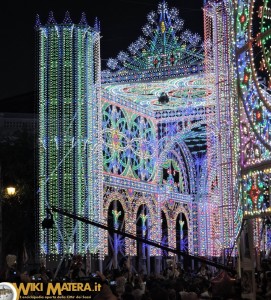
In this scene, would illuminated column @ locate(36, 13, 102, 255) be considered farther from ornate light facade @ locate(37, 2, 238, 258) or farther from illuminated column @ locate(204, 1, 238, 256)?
illuminated column @ locate(204, 1, 238, 256)

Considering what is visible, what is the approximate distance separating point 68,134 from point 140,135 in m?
10.5

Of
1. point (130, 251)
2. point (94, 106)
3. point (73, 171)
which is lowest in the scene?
point (130, 251)

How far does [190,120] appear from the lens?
46.5m

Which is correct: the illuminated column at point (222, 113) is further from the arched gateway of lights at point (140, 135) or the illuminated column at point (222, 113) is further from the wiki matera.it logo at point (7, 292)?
the wiki matera.it logo at point (7, 292)

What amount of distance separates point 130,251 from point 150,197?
14.1ft

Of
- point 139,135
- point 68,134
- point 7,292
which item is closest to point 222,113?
point 68,134

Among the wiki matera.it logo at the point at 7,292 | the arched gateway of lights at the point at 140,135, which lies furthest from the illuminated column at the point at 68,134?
the wiki matera.it logo at the point at 7,292

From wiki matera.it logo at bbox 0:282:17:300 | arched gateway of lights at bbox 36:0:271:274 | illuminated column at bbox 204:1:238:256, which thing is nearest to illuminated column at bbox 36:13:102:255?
arched gateway of lights at bbox 36:0:271:274

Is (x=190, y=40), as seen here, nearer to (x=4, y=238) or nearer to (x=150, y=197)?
(x=150, y=197)

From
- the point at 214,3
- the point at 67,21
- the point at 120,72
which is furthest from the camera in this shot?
the point at 120,72

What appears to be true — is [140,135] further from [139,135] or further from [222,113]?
[222,113]

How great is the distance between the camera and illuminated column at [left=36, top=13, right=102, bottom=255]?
34.4m

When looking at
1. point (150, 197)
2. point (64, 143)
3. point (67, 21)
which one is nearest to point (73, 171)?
point (64, 143)

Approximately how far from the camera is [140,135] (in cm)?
4506
